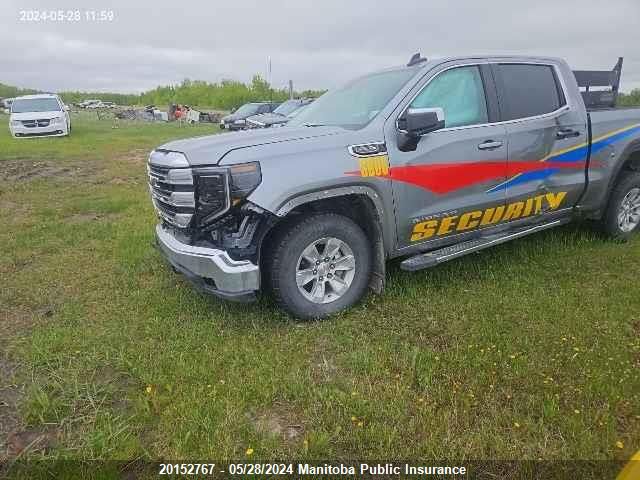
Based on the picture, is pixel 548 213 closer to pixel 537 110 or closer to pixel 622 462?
pixel 537 110

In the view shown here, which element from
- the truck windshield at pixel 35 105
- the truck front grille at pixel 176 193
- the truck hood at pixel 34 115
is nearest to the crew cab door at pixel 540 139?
the truck front grille at pixel 176 193

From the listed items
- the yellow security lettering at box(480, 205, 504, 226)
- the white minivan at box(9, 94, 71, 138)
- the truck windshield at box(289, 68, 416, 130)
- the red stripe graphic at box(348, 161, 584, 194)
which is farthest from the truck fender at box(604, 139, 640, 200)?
the white minivan at box(9, 94, 71, 138)

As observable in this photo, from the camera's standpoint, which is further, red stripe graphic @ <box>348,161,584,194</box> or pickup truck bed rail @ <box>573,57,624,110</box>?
pickup truck bed rail @ <box>573,57,624,110</box>

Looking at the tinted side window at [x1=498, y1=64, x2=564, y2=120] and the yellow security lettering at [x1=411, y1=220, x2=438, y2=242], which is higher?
the tinted side window at [x1=498, y1=64, x2=564, y2=120]

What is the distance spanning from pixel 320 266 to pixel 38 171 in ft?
30.8

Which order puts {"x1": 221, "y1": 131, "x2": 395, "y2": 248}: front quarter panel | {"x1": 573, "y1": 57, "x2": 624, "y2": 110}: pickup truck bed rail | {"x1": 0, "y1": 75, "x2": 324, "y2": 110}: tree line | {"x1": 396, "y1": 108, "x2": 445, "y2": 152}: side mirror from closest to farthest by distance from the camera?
1. {"x1": 221, "y1": 131, "x2": 395, "y2": 248}: front quarter panel
2. {"x1": 396, "y1": 108, "x2": 445, "y2": 152}: side mirror
3. {"x1": 573, "y1": 57, "x2": 624, "y2": 110}: pickup truck bed rail
4. {"x1": 0, "y1": 75, "x2": 324, "y2": 110}: tree line

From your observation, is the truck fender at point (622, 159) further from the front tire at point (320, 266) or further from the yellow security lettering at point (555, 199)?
the front tire at point (320, 266)

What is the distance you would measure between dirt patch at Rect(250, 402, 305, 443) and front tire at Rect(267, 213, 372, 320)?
2.94 ft

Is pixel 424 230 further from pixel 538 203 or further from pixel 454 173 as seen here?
pixel 538 203

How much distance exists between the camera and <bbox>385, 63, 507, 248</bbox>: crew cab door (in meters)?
3.57

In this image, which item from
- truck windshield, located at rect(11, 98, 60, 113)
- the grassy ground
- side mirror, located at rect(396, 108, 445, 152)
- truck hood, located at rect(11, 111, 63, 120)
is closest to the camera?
the grassy ground

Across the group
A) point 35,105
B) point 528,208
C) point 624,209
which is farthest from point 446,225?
point 35,105

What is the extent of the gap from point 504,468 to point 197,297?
2600mm

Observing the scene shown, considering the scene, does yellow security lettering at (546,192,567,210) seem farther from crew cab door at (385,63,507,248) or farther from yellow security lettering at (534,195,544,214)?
crew cab door at (385,63,507,248)
